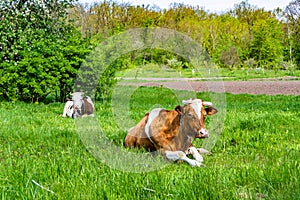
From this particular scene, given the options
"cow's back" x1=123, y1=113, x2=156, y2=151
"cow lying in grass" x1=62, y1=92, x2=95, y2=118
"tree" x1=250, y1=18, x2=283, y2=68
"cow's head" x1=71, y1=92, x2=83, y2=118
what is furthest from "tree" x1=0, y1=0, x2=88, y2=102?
"tree" x1=250, y1=18, x2=283, y2=68

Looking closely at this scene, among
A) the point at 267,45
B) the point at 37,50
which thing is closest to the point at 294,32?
the point at 267,45

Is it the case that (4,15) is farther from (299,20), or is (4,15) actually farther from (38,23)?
(299,20)

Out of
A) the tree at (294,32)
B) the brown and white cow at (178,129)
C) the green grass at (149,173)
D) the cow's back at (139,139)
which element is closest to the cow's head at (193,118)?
the brown and white cow at (178,129)

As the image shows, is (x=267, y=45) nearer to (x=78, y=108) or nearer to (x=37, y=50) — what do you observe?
(x=37, y=50)

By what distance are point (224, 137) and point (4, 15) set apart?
1158 cm

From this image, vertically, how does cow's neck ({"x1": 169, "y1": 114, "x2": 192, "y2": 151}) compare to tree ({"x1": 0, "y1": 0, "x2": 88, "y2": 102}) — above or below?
below

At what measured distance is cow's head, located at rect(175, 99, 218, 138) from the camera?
4879 mm

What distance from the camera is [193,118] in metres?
4.89

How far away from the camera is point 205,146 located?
5.70m

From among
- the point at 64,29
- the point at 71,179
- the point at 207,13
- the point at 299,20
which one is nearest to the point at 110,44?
the point at 64,29

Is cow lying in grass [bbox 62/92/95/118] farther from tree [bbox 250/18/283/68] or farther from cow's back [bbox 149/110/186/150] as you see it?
tree [bbox 250/18/283/68]

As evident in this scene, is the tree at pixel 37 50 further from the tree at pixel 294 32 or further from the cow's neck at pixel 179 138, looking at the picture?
the tree at pixel 294 32

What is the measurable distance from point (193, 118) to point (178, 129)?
260 millimetres

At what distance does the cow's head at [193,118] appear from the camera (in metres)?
4.88
